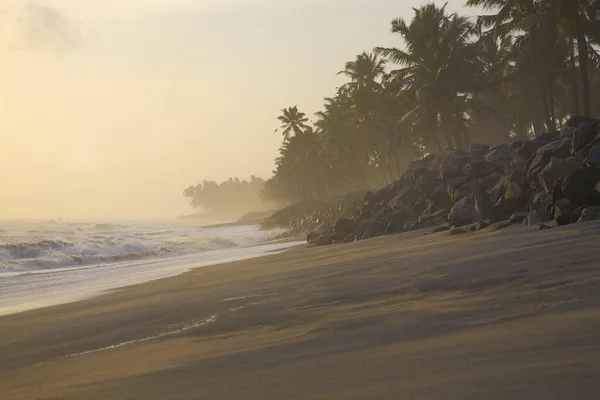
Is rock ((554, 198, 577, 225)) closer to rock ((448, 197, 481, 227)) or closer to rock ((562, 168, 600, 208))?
rock ((562, 168, 600, 208))

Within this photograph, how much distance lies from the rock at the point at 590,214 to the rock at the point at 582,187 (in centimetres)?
76

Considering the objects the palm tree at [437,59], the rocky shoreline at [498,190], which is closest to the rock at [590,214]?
the rocky shoreline at [498,190]

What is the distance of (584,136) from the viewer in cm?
1298

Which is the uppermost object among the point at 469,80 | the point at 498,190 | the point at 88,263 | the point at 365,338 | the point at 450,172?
the point at 469,80

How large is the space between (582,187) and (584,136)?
12.9 ft

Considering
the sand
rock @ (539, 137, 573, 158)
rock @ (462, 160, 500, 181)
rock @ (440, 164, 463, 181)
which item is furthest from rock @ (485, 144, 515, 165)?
the sand

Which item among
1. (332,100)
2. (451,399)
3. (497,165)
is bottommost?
(451,399)

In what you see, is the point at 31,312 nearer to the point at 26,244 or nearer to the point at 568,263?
the point at 568,263

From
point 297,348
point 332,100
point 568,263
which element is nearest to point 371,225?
point 568,263

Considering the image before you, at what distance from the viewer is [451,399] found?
8.04ft

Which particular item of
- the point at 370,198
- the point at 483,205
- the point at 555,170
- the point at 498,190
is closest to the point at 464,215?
the point at 483,205

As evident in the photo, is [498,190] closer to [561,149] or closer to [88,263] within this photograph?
[561,149]

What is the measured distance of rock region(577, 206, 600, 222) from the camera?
8.46 metres

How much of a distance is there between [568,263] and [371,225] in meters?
14.2
